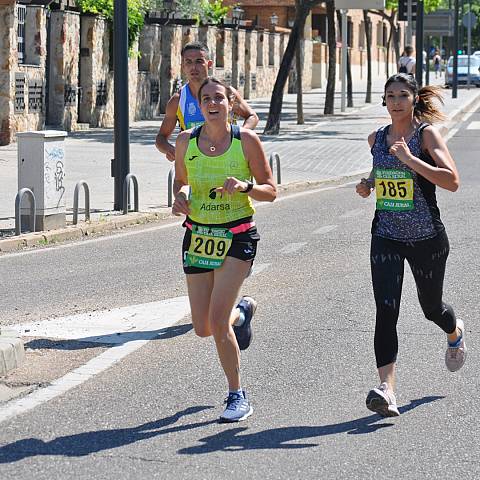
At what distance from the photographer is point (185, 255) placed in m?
7.11

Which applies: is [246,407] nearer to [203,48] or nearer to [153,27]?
[203,48]

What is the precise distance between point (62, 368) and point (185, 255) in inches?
58.2

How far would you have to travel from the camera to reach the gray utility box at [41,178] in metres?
15.1

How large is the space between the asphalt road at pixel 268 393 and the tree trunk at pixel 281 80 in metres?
19.8

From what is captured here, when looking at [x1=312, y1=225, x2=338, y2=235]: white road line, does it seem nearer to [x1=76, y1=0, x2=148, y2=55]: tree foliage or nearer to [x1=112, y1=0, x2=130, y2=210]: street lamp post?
[x1=112, y1=0, x2=130, y2=210]: street lamp post

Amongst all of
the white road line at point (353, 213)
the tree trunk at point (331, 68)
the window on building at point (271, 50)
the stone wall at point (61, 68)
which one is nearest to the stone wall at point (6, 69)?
the stone wall at point (61, 68)

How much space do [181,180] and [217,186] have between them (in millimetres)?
432

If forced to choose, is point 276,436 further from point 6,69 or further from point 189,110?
point 6,69

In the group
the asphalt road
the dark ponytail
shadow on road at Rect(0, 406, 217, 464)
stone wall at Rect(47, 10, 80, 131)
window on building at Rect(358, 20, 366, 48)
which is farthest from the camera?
window on building at Rect(358, 20, 366, 48)

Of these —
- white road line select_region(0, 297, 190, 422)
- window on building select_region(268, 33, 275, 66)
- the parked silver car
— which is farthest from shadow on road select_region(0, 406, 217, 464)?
the parked silver car

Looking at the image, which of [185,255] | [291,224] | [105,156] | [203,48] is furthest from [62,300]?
[105,156]

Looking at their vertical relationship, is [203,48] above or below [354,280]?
above

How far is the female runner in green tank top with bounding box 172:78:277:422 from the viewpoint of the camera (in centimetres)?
692

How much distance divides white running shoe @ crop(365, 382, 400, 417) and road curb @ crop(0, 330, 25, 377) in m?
2.35
